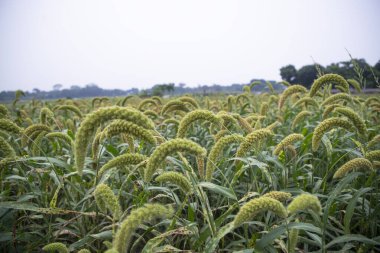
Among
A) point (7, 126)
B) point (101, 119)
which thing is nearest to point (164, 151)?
point (101, 119)

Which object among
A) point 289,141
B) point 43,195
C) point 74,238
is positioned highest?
point 289,141

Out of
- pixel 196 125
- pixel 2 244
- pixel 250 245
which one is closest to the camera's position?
pixel 250 245

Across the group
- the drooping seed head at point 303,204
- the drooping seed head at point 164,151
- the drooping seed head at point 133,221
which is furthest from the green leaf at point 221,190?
the drooping seed head at point 303,204

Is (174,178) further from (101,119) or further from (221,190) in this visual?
(101,119)

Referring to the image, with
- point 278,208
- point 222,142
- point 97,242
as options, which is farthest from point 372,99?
point 97,242

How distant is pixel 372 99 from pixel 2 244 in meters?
6.47

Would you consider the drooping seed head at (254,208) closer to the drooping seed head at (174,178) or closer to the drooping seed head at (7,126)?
the drooping seed head at (174,178)

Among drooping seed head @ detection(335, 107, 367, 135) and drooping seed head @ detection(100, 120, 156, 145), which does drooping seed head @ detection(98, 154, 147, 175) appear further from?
drooping seed head @ detection(335, 107, 367, 135)

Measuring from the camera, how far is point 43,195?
237 centimetres

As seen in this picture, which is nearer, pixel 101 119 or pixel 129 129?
pixel 101 119

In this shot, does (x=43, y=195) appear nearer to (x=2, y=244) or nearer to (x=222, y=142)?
(x=2, y=244)

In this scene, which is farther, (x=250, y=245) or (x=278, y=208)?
(x=250, y=245)

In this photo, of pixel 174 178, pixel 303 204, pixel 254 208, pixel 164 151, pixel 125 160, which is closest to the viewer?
pixel 303 204

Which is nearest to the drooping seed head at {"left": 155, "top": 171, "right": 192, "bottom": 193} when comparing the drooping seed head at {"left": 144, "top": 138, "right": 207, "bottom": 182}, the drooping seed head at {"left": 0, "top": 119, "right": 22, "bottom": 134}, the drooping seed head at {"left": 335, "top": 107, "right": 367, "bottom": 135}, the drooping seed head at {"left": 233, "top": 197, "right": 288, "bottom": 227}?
the drooping seed head at {"left": 144, "top": 138, "right": 207, "bottom": 182}
